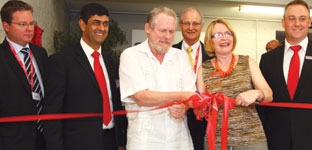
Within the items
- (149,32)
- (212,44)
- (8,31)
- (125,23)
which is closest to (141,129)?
(149,32)

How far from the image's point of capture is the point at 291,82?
9.46ft

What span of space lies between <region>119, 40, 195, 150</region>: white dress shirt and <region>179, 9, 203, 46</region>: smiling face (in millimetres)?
1037

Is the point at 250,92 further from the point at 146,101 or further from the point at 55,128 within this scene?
the point at 55,128

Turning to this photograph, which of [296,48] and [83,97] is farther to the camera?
[296,48]

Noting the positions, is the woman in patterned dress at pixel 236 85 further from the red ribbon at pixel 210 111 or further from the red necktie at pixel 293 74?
the red necktie at pixel 293 74

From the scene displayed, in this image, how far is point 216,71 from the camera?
105 inches

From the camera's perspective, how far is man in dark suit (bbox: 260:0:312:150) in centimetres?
278

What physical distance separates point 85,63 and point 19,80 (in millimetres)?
589

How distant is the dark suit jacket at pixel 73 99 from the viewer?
2566mm

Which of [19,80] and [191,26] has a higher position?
[191,26]

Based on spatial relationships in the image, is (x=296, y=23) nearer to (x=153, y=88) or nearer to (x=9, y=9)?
(x=153, y=88)

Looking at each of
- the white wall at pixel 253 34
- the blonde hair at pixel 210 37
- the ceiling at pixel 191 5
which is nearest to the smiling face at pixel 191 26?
the blonde hair at pixel 210 37

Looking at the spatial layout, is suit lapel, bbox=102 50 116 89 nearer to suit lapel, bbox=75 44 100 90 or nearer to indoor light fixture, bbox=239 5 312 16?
suit lapel, bbox=75 44 100 90

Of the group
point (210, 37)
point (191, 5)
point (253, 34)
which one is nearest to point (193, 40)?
point (210, 37)
